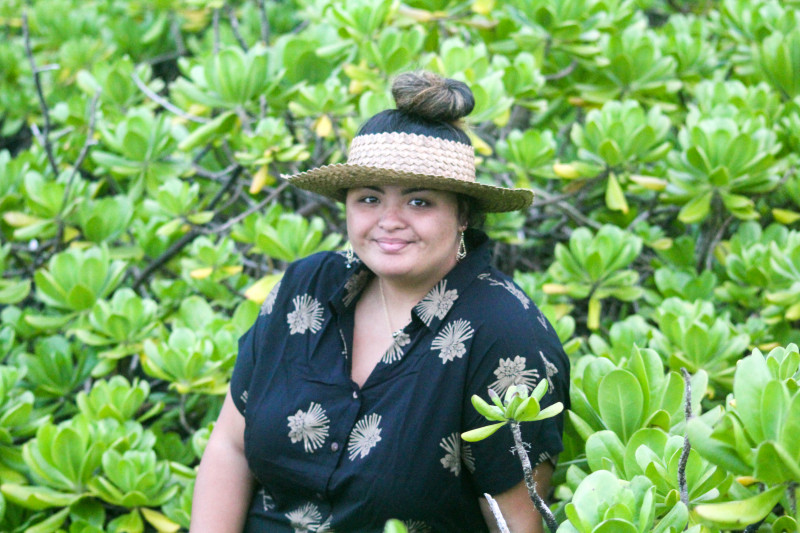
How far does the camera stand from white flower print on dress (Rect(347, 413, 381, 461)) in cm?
175

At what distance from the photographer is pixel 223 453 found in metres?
2.04

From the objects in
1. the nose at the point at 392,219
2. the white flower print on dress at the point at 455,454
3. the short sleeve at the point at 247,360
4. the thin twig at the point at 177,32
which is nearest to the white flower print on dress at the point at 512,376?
the white flower print on dress at the point at 455,454

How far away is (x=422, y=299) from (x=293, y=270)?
38 centimetres

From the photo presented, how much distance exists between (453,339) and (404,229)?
0.24 meters

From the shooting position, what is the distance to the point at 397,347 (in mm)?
1812

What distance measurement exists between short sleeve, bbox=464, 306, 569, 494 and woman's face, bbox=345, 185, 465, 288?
0.66 ft

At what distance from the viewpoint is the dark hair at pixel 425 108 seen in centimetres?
179

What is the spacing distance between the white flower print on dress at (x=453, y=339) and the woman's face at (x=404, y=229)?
0.13m

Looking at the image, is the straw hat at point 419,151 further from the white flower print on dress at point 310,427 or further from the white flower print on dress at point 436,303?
the white flower print on dress at point 310,427

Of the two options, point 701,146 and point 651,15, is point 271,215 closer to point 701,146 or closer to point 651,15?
point 701,146

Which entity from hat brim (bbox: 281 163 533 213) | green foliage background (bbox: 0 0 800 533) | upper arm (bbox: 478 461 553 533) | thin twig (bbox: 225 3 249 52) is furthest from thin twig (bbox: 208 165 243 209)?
upper arm (bbox: 478 461 553 533)

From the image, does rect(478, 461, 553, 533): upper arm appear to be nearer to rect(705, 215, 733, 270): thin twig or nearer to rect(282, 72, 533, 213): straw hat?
rect(282, 72, 533, 213): straw hat

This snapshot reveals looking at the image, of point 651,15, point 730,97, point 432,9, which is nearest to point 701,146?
point 730,97

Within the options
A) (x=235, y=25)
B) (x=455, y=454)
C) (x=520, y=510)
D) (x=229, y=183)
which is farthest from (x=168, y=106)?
(x=520, y=510)
